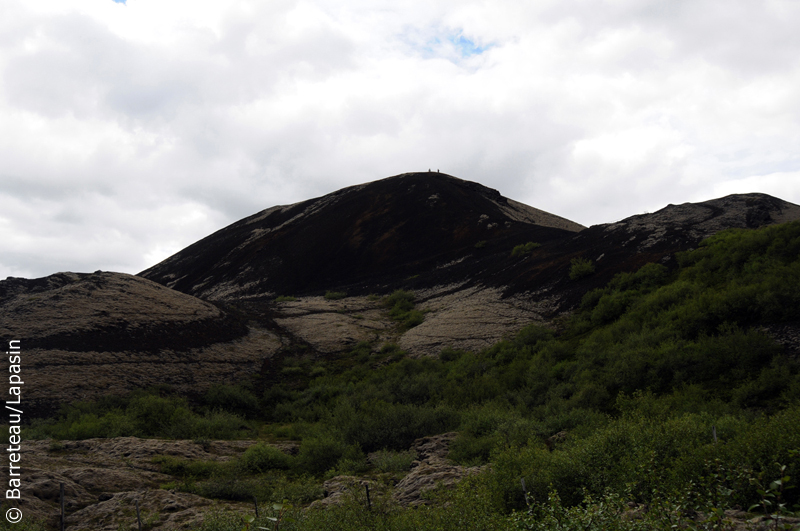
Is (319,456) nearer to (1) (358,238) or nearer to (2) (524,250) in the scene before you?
(2) (524,250)

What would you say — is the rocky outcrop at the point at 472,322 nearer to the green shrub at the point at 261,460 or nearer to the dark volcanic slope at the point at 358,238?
the green shrub at the point at 261,460

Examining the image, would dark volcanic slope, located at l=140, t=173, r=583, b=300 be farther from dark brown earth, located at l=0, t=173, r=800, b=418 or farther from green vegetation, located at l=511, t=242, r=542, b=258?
green vegetation, located at l=511, t=242, r=542, b=258

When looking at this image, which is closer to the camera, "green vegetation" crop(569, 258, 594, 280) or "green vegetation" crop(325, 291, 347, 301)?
"green vegetation" crop(569, 258, 594, 280)

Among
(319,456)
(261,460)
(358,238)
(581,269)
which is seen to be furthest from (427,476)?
(358,238)

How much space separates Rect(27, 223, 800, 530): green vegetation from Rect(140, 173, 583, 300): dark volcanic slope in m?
26.7

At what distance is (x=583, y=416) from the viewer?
13.2 meters

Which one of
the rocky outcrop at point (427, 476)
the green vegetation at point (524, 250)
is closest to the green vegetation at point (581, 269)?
the green vegetation at point (524, 250)

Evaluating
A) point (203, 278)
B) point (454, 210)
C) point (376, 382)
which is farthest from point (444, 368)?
point (203, 278)

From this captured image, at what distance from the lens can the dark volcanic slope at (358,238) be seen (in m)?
54.5

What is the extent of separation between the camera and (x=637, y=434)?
9156 mm

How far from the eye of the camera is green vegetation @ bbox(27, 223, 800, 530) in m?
6.85

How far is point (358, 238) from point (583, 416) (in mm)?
51712

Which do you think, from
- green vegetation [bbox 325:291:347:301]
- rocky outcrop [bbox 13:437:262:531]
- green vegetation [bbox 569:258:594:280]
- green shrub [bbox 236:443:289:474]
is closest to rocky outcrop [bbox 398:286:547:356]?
green vegetation [bbox 569:258:594:280]

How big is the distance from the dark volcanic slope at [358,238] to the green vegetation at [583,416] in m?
26.7
